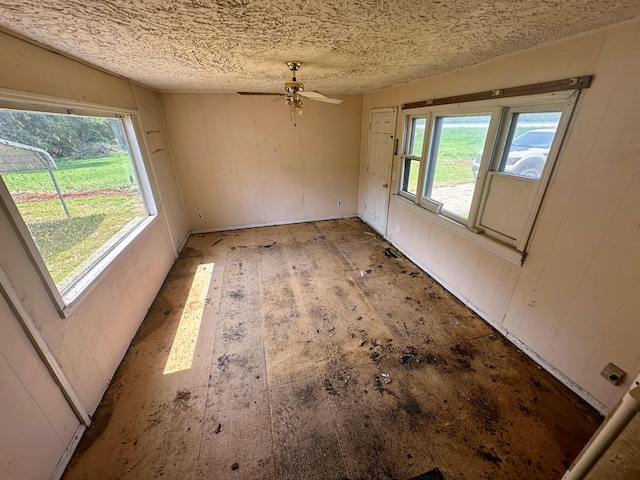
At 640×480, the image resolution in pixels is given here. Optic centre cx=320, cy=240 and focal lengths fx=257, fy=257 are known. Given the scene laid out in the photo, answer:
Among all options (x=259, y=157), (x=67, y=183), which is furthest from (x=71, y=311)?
(x=259, y=157)

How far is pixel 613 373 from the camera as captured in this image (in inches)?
63.6

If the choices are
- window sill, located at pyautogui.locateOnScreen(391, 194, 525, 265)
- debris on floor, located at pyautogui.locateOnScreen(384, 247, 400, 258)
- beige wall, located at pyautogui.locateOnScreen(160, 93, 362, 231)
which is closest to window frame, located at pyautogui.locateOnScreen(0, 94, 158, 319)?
beige wall, located at pyautogui.locateOnScreen(160, 93, 362, 231)

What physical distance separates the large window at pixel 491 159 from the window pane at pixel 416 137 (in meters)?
0.02

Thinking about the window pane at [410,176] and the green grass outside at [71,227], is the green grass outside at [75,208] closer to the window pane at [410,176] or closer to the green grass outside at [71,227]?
the green grass outside at [71,227]

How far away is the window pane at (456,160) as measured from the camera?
2531mm

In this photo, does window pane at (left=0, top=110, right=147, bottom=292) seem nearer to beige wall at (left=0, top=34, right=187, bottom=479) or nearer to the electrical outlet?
beige wall at (left=0, top=34, right=187, bottom=479)

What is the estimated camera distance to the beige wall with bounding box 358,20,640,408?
58.0 inches

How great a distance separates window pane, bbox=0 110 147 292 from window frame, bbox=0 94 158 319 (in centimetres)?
5

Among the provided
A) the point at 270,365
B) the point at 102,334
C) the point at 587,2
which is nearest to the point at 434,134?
the point at 587,2

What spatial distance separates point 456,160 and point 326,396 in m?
2.67

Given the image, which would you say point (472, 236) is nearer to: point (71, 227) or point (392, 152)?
point (392, 152)

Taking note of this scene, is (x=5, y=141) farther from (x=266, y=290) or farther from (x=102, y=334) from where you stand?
(x=266, y=290)

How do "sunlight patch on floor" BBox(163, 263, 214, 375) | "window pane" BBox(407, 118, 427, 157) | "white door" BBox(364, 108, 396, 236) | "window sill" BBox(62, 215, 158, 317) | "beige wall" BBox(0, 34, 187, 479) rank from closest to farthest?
"beige wall" BBox(0, 34, 187, 479)
"window sill" BBox(62, 215, 158, 317)
"sunlight patch on floor" BBox(163, 263, 214, 375)
"window pane" BBox(407, 118, 427, 157)
"white door" BBox(364, 108, 396, 236)

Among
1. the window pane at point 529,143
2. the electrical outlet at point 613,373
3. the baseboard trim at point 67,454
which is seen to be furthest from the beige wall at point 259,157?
the electrical outlet at point 613,373
